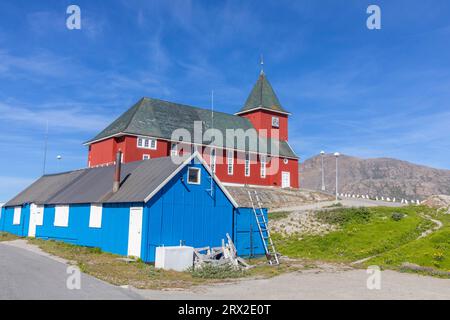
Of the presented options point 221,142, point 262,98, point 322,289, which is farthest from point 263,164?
point 322,289

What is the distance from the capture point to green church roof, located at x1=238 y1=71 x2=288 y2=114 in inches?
2451

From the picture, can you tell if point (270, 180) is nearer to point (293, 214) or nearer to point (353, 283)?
point (293, 214)

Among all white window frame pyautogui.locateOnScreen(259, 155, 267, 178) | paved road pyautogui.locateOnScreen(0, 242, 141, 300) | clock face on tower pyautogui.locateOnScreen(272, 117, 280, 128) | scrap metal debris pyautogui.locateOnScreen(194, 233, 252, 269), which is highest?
clock face on tower pyautogui.locateOnScreen(272, 117, 280, 128)

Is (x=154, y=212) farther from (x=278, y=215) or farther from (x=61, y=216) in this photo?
(x=278, y=215)

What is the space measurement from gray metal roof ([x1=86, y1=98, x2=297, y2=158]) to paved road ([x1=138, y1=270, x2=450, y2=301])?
32.6 meters

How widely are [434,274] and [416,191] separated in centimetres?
19456

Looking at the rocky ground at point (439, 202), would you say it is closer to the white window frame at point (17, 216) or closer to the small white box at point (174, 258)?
the small white box at point (174, 258)

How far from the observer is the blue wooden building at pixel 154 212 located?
23.4 metres

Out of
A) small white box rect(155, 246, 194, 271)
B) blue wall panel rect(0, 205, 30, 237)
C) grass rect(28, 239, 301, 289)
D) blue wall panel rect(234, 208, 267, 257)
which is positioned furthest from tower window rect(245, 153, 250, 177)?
small white box rect(155, 246, 194, 271)

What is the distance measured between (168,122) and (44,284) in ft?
126

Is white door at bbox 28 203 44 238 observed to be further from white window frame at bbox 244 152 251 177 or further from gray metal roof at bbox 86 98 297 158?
white window frame at bbox 244 152 251 177

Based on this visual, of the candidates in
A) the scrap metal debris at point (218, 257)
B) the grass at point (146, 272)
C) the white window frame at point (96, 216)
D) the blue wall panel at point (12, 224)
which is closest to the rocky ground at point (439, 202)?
the grass at point (146, 272)

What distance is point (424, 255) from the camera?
81.2 feet
